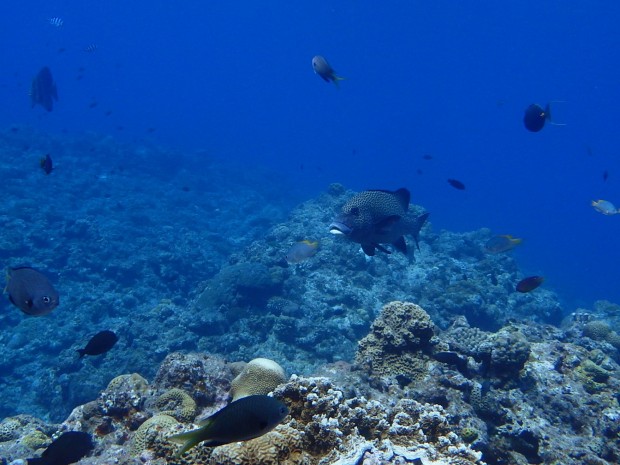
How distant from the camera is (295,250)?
10133mm

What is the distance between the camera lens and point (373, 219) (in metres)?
5.15

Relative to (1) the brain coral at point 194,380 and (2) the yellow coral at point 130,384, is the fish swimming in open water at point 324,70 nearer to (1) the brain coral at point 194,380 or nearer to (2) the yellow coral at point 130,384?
(1) the brain coral at point 194,380

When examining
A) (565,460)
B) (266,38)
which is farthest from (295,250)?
(266,38)

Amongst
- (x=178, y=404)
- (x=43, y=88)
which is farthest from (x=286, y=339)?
(x=43, y=88)

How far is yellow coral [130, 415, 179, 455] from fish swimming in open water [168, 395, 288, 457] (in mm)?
1745

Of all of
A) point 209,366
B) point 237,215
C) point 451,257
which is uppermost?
point 237,215

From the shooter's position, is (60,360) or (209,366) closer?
(209,366)

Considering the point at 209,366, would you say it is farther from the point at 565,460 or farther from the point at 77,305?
the point at 77,305

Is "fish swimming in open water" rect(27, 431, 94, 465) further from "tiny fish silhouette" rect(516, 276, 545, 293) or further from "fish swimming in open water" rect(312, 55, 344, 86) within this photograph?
"tiny fish silhouette" rect(516, 276, 545, 293)

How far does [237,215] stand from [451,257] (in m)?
17.3

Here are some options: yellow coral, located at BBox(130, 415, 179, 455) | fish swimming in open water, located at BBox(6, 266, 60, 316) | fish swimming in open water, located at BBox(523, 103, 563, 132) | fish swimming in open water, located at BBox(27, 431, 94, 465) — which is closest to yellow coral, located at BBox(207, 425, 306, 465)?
yellow coral, located at BBox(130, 415, 179, 455)

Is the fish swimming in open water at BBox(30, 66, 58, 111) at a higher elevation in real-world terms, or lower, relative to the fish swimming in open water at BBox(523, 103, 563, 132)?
higher

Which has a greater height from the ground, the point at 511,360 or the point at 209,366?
the point at 511,360

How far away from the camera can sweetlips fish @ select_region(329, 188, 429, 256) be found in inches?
200
